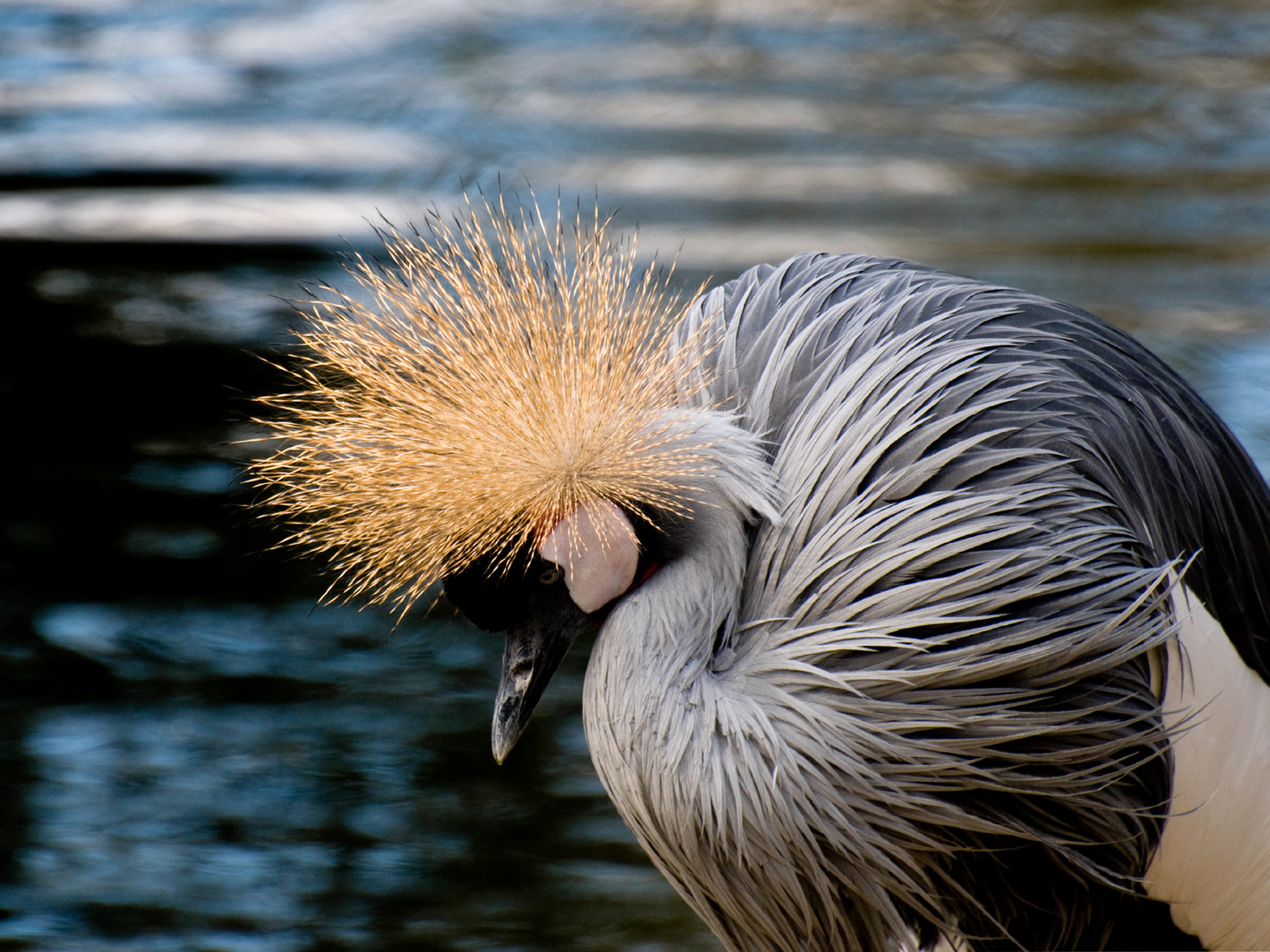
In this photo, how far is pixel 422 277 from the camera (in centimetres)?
115

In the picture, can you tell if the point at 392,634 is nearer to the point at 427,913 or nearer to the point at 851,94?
the point at 427,913

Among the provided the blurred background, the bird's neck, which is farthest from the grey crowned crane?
the blurred background

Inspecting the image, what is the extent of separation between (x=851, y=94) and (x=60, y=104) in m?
1.96

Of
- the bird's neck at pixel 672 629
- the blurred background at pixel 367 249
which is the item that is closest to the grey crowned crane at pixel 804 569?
the bird's neck at pixel 672 629

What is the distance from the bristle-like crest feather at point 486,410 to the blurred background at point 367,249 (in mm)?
796

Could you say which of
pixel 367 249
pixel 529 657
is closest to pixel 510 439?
pixel 529 657

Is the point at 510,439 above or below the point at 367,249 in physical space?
above

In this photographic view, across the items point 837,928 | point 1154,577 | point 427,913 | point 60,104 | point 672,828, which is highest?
point 60,104

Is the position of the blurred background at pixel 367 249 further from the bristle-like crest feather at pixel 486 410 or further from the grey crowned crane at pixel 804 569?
the bristle-like crest feather at pixel 486 410

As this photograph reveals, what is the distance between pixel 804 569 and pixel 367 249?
2148 mm

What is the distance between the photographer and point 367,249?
3041 mm

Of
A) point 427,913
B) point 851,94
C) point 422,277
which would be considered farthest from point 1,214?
point 422,277

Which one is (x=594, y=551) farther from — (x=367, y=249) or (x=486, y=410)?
(x=367, y=249)

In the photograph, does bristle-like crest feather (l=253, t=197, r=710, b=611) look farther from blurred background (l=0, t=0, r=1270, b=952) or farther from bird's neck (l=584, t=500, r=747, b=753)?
blurred background (l=0, t=0, r=1270, b=952)
